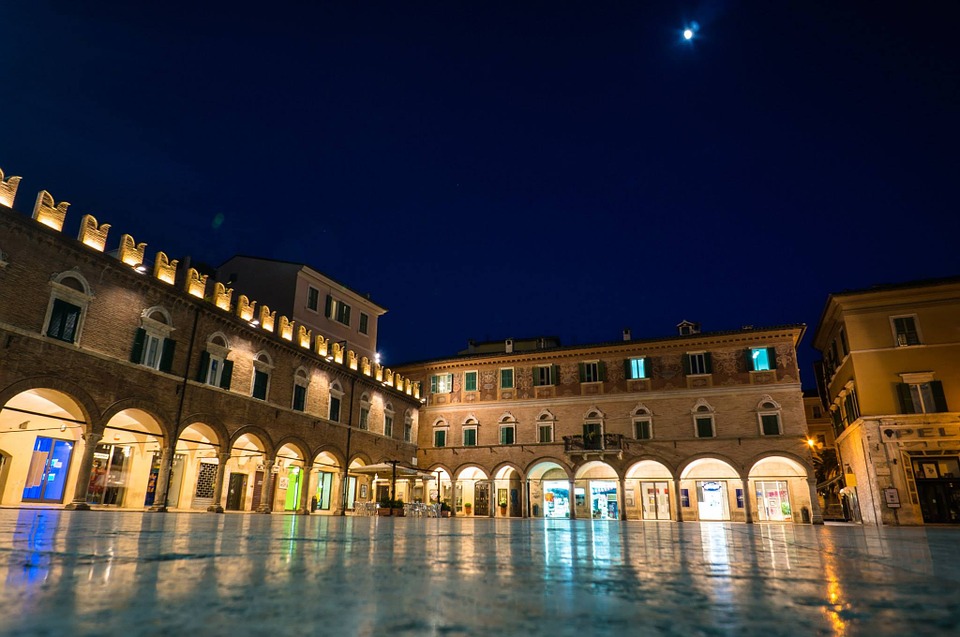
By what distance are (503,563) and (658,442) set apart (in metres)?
32.5

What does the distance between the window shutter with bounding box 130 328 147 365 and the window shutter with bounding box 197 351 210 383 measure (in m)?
2.39

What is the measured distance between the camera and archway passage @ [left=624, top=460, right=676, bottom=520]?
1259 inches

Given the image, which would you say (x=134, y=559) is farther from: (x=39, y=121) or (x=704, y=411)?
(x=39, y=121)

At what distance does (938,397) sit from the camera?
25.4 m

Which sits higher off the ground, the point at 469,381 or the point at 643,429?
the point at 469,381

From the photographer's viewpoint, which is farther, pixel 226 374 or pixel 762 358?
pixel 762 358

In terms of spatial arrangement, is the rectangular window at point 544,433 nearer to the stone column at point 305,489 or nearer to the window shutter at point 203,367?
the stone column at point 305,489

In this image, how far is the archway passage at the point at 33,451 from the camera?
18359mm

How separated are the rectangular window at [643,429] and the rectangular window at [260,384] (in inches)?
801

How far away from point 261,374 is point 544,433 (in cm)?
1767

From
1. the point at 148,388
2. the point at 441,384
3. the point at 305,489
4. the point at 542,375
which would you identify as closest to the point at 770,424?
the point at 542,375

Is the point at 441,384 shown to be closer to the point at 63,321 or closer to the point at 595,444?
the point at 595,444

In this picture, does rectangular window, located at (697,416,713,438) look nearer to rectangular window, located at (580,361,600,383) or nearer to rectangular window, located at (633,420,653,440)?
rectangular window, located at (633,420,653,440)

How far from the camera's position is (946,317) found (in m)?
26.3
